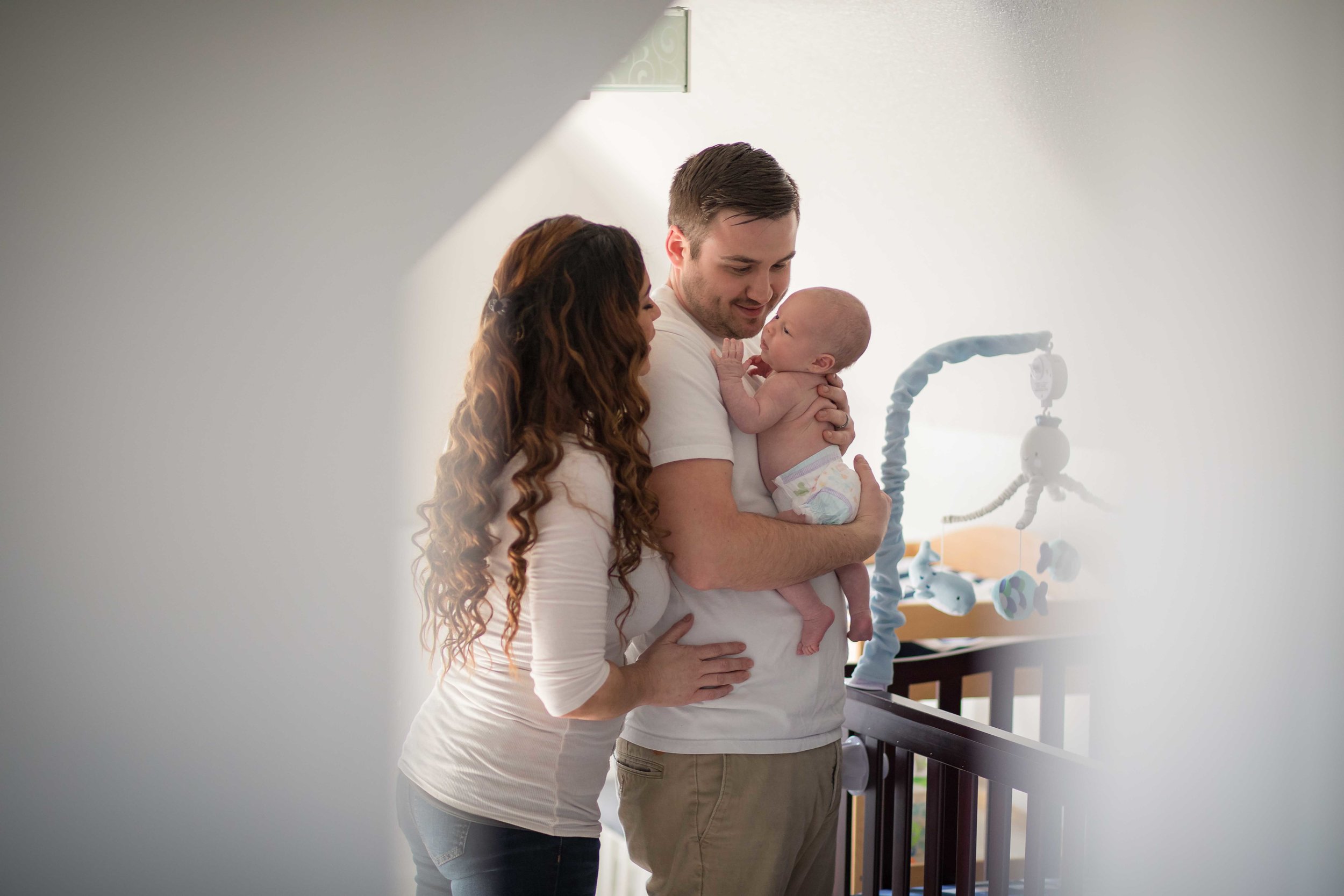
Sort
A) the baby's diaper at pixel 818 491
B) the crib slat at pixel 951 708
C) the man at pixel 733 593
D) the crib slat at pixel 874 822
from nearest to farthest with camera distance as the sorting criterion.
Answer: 1. the man at pixel 733 593
2. the baby's diaper at pixel 818 491
3. the crib slat at pixel 874 822
4. the crib slat at pixel 951 708

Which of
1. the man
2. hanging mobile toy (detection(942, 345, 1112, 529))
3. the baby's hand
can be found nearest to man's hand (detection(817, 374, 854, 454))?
the man

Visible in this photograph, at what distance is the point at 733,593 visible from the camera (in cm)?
110

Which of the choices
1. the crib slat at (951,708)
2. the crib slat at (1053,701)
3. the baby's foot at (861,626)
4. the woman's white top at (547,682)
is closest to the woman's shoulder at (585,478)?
the woman's white top at (547,682)

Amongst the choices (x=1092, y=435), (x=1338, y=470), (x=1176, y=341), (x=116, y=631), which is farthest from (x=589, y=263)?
(x=116, y=631)

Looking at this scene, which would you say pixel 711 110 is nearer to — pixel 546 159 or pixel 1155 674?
pixel 546 159

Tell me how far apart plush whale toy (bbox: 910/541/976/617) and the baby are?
0.55 m

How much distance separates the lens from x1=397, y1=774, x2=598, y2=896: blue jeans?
3.19 ft

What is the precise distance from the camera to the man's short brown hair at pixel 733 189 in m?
1.16

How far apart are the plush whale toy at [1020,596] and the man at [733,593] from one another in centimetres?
46

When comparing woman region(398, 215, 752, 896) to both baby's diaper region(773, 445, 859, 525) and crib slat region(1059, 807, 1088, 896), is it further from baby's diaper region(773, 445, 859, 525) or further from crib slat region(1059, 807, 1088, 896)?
crib slat region(1059, 807, 1088, 896)

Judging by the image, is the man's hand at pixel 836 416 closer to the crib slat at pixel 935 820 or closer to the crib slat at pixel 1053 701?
the crib slat at pixel 935 820

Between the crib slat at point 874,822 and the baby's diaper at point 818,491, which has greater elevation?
the baby's diaper at point 818,491

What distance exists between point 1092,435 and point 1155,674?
48cm

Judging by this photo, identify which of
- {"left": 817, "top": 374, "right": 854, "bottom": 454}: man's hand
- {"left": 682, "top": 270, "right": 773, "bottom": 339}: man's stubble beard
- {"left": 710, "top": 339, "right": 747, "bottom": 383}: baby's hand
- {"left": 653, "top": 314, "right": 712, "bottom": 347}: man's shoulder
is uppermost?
{"left": 682, "top": 270, "right": 773, "bottom": 339}: man's stubble beard
